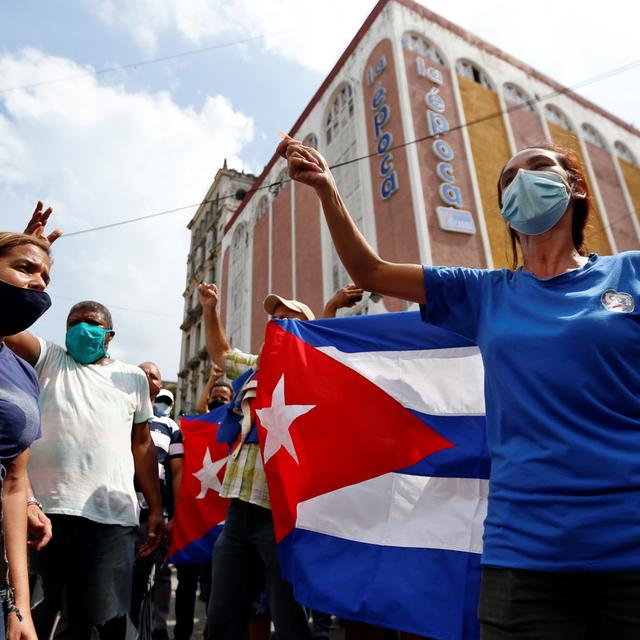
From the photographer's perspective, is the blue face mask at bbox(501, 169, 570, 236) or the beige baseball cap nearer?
the blue face mask at bbox(501, 169, 570, 236)

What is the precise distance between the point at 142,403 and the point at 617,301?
2463 millimetres

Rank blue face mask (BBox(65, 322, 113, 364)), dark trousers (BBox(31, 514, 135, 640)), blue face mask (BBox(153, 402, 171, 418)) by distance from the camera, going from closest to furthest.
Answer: dark trousers (BBox(31, 514, 135, 640)), blue face mask (BBox(65, 322, 113, 364)), blue face mask (BBox(153, 402, 171, 418))

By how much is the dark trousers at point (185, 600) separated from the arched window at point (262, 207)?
63.7 ft

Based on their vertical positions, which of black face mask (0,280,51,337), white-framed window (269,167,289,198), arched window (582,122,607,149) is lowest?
black face mask (0,280,51,337)

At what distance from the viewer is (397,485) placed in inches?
95.6

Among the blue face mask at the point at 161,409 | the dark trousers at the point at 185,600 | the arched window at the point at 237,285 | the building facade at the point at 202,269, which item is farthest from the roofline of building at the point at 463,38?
the dark trousers at the point at 185,600

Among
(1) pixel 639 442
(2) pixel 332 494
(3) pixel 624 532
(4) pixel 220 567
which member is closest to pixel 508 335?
(1) pixel 639 442

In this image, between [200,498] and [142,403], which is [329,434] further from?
[200,498]

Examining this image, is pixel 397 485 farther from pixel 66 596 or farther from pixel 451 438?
pixel 66 596

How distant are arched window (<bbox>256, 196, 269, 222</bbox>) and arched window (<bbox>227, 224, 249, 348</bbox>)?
1.24m

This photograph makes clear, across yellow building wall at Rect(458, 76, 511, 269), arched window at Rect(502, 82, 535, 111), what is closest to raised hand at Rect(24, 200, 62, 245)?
yellow building wall at Rect(458, 76, 511, 269)

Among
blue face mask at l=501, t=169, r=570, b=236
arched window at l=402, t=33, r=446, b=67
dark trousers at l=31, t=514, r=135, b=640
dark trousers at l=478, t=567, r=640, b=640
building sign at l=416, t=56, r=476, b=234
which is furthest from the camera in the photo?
arched window at l=402, t=33, r=446, b=67

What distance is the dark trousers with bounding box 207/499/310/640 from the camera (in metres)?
2.43

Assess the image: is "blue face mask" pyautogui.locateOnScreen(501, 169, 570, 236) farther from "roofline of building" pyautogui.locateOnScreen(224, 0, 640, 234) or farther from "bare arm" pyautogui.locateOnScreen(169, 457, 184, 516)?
"roofline of building" pyautogui.locateOnScreen(224, 0, 640, 234)
